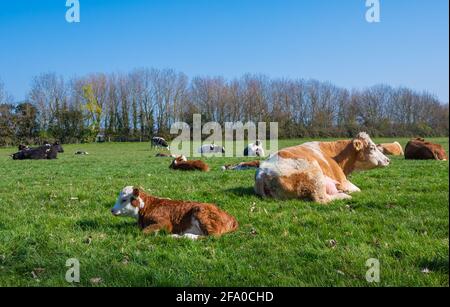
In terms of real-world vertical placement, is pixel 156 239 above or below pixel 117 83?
below

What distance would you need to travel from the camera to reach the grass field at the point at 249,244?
4648mm

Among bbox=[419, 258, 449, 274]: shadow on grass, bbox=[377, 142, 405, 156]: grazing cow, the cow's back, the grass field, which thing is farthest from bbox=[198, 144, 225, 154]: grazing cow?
bbox=[419, 258, 449, 274]: shadow on grass

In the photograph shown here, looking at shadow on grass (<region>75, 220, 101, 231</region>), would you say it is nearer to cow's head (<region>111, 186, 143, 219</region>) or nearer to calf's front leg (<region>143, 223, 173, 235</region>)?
cow's head (<region>111, 186, 143, 219</region>)

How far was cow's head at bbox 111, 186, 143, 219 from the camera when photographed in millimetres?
7027

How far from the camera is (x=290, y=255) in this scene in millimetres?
5301

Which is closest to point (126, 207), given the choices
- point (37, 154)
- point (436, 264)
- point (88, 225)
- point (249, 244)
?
point (88, 225)

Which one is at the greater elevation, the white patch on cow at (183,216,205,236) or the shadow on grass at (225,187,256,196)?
the white patch on cow at (183,216,205,236)

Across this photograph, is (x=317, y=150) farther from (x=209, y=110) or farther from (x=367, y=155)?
(x=209, y=110)

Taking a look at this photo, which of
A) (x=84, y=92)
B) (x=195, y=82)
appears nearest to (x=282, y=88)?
(x=195, y=82)

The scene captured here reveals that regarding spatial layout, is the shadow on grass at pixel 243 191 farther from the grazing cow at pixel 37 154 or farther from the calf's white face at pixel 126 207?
the grazing cow at pixel 37 154

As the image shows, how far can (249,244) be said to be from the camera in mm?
5809

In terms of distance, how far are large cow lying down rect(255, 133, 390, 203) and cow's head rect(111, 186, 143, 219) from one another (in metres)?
2.91
